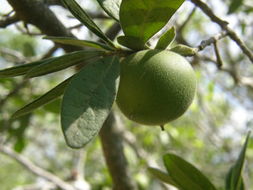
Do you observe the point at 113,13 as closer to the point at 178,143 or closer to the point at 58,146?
the point at 178,143

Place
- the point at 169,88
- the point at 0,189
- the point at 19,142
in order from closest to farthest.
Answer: the point at 169,88, the point at 19,142, the point at 0,189

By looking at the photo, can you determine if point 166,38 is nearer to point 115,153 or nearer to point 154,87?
point 154,87

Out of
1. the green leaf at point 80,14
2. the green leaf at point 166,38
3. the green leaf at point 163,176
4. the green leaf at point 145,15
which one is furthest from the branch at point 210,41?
the green leaf at point 163,176

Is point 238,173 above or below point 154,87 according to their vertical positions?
below

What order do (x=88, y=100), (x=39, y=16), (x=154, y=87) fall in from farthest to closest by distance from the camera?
(x=39, y=16)
(x=154, y=87)
(x=88, y=100)

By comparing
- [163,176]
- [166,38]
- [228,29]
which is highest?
[166,38]

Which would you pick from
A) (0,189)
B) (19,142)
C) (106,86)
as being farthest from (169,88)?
(0,189)

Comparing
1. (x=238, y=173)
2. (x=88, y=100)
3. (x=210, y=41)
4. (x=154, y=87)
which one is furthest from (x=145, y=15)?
(x=238, y=173)
